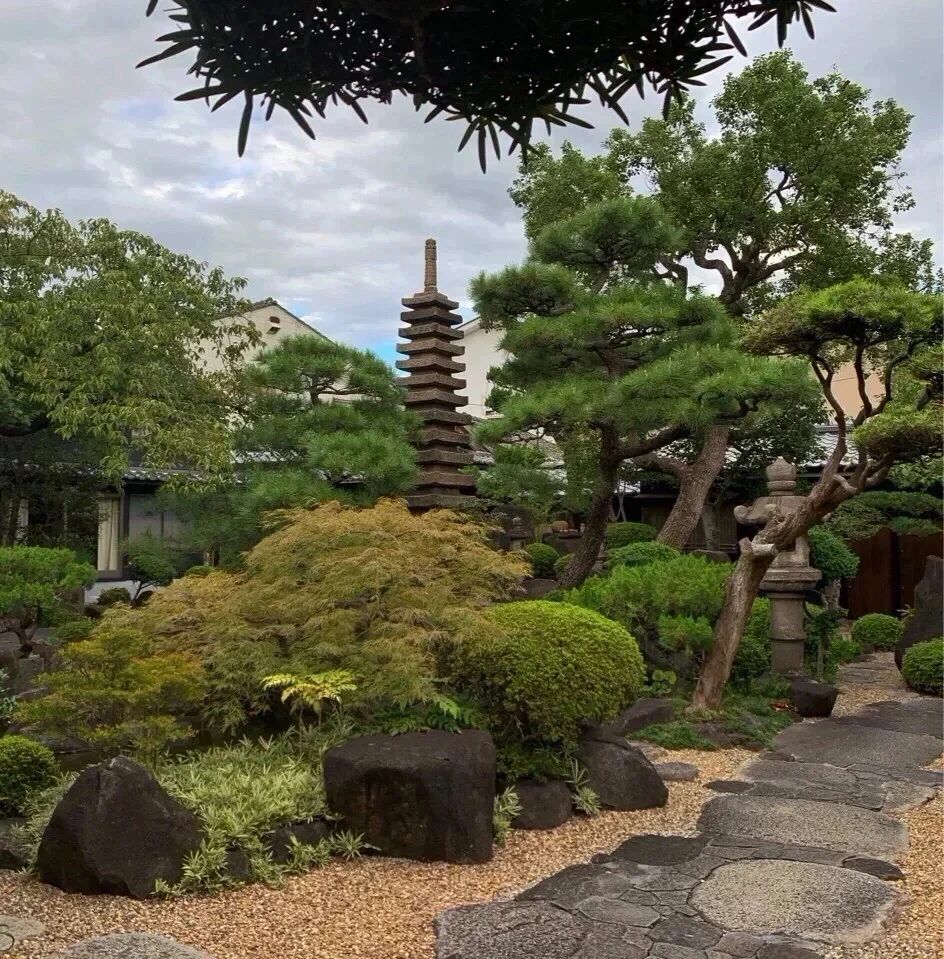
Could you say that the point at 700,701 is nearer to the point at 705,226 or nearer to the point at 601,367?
the point at 601,367

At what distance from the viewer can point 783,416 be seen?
17.0m

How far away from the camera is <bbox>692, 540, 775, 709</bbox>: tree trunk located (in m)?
8.55

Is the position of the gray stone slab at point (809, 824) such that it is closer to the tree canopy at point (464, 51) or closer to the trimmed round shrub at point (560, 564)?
the tree canopy at point (464, 51)

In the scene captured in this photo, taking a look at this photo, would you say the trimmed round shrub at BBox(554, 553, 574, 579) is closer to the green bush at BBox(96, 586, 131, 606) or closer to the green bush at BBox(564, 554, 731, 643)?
the green bush at BBox(564, 554, 731, 643)

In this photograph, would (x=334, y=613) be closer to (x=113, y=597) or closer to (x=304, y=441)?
(x=304, y=441)

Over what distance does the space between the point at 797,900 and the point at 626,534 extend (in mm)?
11757

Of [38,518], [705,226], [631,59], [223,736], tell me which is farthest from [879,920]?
[38,518]

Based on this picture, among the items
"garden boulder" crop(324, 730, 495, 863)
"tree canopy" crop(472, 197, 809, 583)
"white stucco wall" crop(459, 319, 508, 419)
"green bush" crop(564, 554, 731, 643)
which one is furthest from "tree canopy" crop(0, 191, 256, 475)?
"white stucco wall" crop(459, 319, 508, 419)

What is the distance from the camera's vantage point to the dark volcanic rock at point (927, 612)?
10932 mm

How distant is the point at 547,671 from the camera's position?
5.75 meters

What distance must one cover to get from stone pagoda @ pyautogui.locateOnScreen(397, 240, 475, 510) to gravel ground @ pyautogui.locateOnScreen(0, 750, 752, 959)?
302 inches

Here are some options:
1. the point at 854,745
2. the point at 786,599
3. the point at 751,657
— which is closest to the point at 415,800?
the point at 854,745

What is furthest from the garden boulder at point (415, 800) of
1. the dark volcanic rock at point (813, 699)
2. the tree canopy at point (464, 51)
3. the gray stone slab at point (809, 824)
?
the dark volcanic rock at point (813, 699)

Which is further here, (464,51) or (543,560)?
(543,560)
